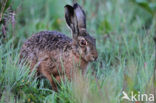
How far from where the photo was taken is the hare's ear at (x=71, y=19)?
4.80 m

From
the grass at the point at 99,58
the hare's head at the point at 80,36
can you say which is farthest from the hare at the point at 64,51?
the grass at the point at 99,58

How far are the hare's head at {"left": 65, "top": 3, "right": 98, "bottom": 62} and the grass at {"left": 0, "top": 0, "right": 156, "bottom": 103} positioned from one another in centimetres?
27

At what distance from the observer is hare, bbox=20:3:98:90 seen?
182 inches

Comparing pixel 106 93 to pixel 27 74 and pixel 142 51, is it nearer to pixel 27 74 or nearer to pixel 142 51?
pixel 27 74

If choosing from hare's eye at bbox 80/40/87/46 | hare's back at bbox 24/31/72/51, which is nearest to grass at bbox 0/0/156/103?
hare's back at bbox 24/31/72/51

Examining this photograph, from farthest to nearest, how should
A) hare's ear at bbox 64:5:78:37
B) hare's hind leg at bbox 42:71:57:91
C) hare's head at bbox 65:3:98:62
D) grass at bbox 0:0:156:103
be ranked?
hare's ear at bbox 64:5:78:37 → hare's hind leg at bbox 42:71:57:91 → hare's head at bbox 65:3:98:62 → grass at bbox 0:0:156:103

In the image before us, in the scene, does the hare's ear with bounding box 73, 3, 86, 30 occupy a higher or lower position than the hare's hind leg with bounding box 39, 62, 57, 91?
higher

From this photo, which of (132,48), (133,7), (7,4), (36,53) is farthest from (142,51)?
(133,7)

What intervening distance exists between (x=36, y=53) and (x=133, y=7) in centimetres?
376

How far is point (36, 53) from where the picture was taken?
4.97 m

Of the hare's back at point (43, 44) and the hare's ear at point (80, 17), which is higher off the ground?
the hare's ear at point (80, 17)

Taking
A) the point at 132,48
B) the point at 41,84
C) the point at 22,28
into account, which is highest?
the point at 22,28

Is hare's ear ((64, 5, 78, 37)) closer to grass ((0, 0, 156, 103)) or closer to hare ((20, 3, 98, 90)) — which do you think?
hare ((20, 3, 98, 90))

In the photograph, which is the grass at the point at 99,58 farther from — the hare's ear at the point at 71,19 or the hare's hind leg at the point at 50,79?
the hare's ear at the point at 71,19
